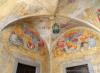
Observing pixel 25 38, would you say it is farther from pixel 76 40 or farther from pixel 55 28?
pixel 76 40

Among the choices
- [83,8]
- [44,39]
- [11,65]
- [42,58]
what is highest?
[83,8]

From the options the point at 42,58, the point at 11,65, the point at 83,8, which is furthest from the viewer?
the point at 42,58

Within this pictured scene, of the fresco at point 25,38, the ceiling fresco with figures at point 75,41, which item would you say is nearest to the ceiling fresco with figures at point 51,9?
the ceiling fresco with figures at point 75,41

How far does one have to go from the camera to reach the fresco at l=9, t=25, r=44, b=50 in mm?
9000

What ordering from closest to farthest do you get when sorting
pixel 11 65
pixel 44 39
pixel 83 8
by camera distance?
pixel 11 65 → pixel 83 8 → pixel 44 39

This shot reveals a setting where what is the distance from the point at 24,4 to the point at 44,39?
2589 millimetres

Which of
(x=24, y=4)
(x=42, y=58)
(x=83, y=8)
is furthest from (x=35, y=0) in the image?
(x=42, y=58)

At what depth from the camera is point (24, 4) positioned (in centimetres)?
859

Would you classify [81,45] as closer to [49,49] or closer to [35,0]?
[49,49]

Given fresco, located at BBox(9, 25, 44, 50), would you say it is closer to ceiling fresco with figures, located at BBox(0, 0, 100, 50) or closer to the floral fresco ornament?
ceiling fresco with figures, located at BBox(0, 0, 100, 50)

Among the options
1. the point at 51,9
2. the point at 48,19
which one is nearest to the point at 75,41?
the point at 48,19

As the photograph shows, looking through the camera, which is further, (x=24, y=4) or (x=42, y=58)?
(x=42, y=58)

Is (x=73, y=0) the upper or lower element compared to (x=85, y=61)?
upper

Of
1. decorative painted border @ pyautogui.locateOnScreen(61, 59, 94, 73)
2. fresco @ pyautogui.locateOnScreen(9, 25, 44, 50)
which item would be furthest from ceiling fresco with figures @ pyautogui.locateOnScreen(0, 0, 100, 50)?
decorative painted border @ pyautogui.locateOnScreen(61, 59, 94, 73)
